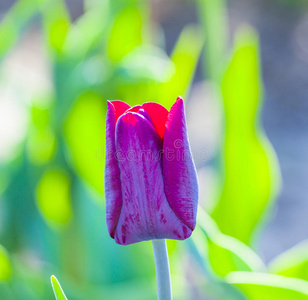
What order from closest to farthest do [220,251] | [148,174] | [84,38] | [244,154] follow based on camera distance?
[148,174]
[220,251]
[244,154]
[84,38]

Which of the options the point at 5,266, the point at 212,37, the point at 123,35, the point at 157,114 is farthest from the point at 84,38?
the point at 157,114

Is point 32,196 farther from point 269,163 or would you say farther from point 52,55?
point 269,163

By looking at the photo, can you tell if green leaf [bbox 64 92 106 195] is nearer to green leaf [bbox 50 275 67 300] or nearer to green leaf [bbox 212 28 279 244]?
green leaf [bbox 212 28 279 244]

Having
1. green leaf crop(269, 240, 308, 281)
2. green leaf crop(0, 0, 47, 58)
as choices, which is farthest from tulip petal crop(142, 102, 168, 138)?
green leaf crop(0, 0, 47, 58)

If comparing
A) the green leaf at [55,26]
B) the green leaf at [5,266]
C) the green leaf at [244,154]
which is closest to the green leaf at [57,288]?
the green leaf at [5,266]

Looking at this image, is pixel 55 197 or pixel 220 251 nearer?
pixel 220 251

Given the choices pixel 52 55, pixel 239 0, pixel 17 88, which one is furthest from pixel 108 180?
pixel 239 0

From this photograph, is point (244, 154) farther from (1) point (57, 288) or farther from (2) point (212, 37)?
(1) point (57, 288)

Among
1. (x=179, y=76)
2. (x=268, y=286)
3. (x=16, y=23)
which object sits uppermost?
(x=16, y=23)
